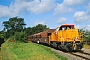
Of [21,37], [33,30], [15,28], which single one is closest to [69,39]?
[21,37]

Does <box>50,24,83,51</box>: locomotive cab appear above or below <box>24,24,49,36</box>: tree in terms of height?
below

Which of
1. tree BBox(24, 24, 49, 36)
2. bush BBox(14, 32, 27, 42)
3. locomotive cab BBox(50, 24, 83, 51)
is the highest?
tree BBox(24, 24, 49, 36)

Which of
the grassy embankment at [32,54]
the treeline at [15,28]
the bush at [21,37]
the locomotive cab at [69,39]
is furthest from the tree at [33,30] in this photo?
the locomotive cab at [69,39]

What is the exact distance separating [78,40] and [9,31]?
98920mm

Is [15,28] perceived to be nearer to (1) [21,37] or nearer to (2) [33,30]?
(2) [33,30]

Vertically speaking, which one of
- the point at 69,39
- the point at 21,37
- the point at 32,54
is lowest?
the point at 32,54

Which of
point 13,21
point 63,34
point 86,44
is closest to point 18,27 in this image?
point 13,21

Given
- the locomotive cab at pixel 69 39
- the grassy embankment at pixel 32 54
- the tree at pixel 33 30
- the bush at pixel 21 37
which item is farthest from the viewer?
the tree at pixel 33 30

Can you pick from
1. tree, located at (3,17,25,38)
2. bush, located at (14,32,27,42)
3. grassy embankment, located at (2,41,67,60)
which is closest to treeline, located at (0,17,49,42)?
tree, located at (3,17,25,38)

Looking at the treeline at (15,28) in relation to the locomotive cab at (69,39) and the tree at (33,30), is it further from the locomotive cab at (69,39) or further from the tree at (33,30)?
the locomotive cab at (69,39)

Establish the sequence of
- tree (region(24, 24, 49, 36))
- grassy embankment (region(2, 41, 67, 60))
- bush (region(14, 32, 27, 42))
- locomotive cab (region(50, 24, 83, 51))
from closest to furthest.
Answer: grassy embankment (region(2, 41, 67, 60)), locomotive cab (region(50, 24, 83, 51)), bush (region(14, 32, 27, 42)), tree (region(24, 24, 49, 36))

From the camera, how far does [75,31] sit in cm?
2095

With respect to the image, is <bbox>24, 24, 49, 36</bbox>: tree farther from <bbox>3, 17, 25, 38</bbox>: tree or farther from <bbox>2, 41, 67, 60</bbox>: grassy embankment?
<bbox>2, 41, 67, 60</bbox>: grassy embankment

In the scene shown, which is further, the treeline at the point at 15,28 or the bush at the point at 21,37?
the treeline at the point at 15,28
